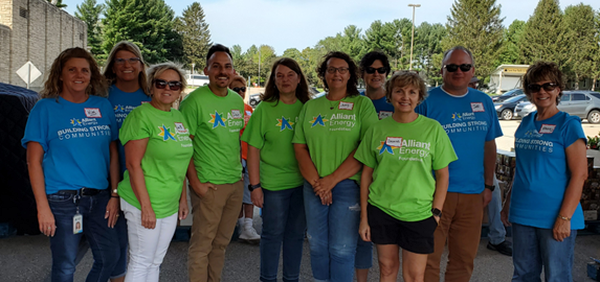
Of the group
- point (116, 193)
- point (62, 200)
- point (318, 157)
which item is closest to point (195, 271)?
point (116, 193)

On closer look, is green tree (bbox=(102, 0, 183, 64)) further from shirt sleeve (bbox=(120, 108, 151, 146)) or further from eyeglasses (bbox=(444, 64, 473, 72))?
eyeglasses (bbox=(444, 64, 473, 72))

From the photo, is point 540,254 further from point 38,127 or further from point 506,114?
point 506,114

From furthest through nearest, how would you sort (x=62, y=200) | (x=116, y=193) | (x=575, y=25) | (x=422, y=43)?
(x=422, y=43) < (x=575, y=25) < (x=116, y=193) < (x=62, y=200)

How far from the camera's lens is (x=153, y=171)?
243cm

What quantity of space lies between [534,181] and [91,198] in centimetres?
289

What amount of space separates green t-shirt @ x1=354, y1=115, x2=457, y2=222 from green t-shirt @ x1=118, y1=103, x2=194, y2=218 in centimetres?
126

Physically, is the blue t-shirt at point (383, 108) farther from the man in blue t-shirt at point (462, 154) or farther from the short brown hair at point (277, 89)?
the short brown hair at point (277, 89)

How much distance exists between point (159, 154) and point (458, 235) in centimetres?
220

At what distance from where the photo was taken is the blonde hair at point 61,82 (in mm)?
2465

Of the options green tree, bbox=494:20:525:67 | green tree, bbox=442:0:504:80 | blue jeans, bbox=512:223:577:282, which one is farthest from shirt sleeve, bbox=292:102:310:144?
green tree, bbox=494:20:525:67

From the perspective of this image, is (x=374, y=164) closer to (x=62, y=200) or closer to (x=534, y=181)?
(x=534, y=181)

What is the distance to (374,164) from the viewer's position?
8.32 feet

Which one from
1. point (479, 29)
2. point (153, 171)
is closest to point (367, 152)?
point (153, 171)

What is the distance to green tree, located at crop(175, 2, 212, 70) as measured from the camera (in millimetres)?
69125
